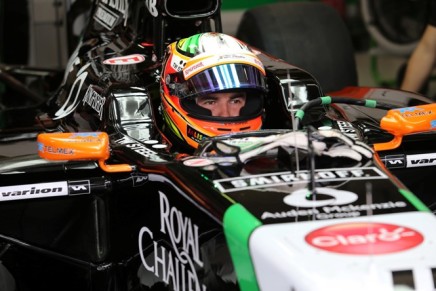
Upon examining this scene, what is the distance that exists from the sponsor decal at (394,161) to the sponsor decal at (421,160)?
2 cm

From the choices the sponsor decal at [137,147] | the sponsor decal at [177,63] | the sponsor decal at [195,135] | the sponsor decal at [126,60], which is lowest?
the sponsor decal at [137,147]

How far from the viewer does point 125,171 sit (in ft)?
12.7

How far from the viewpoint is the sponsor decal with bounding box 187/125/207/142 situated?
4.20 metres

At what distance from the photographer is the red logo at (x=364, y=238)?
2926 mm

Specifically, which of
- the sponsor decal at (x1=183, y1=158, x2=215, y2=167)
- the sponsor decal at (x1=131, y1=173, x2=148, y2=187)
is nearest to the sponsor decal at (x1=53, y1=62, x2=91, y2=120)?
the sponsor decal at (x1=131, y1=173, x2=148, y2=187)

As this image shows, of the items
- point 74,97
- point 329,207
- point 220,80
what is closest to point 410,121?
point 220,80

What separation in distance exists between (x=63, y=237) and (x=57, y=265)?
0.12 m

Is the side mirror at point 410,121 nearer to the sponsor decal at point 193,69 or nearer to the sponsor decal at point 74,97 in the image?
the sponsor decal at point 193,69

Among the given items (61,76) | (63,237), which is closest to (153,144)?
(63,237)

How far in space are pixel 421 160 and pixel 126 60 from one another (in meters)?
1.52

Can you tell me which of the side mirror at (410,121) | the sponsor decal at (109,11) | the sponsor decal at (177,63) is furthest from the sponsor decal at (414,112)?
the sponsor decal at (109,11)

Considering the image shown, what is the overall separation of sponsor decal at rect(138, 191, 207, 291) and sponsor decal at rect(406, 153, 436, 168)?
1104 millimetres

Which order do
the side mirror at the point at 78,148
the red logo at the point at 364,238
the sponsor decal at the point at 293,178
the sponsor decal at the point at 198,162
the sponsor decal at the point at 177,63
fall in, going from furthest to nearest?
the sponsor decal at the point at 177,63 < the side mirror at the point at 78,148 < the sponsor decal at the point at 198,162 < the sponsor decal at the point at 293,178 < the red logo at the point at 364,238

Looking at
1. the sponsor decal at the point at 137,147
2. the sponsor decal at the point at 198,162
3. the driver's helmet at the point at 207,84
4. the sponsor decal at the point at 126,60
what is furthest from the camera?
the sponsor decal at the point at 126,60
